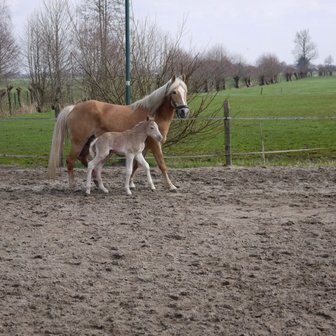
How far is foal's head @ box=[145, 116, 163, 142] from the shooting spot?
302 inches

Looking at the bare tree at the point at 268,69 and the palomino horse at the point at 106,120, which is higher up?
the bare tree at the point at 268,69

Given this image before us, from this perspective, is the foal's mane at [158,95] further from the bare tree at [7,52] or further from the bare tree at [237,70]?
the bare tree at [237,70]

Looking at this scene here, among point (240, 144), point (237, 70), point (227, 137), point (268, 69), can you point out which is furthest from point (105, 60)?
point (268, 69)

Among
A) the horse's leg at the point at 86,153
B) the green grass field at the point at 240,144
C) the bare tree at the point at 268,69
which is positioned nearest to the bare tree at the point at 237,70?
the bare tree at the point at 268,69

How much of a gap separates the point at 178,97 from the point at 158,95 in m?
0.37

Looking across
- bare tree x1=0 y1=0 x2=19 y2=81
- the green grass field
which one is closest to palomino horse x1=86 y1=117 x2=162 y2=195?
the green grass field

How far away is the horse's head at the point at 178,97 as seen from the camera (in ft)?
25.1

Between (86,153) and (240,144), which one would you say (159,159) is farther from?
(240,144)

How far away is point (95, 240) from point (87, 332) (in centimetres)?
214

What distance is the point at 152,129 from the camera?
25.2 ft

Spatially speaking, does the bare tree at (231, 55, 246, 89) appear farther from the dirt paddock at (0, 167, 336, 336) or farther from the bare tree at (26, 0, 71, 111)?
the dirt paddock at (0, 167, 336, 336)

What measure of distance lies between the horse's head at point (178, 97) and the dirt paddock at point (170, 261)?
3.78 ft

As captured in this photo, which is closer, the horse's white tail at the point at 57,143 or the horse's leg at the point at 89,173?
the horse's leg at the point at 89,173

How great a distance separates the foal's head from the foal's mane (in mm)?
421
